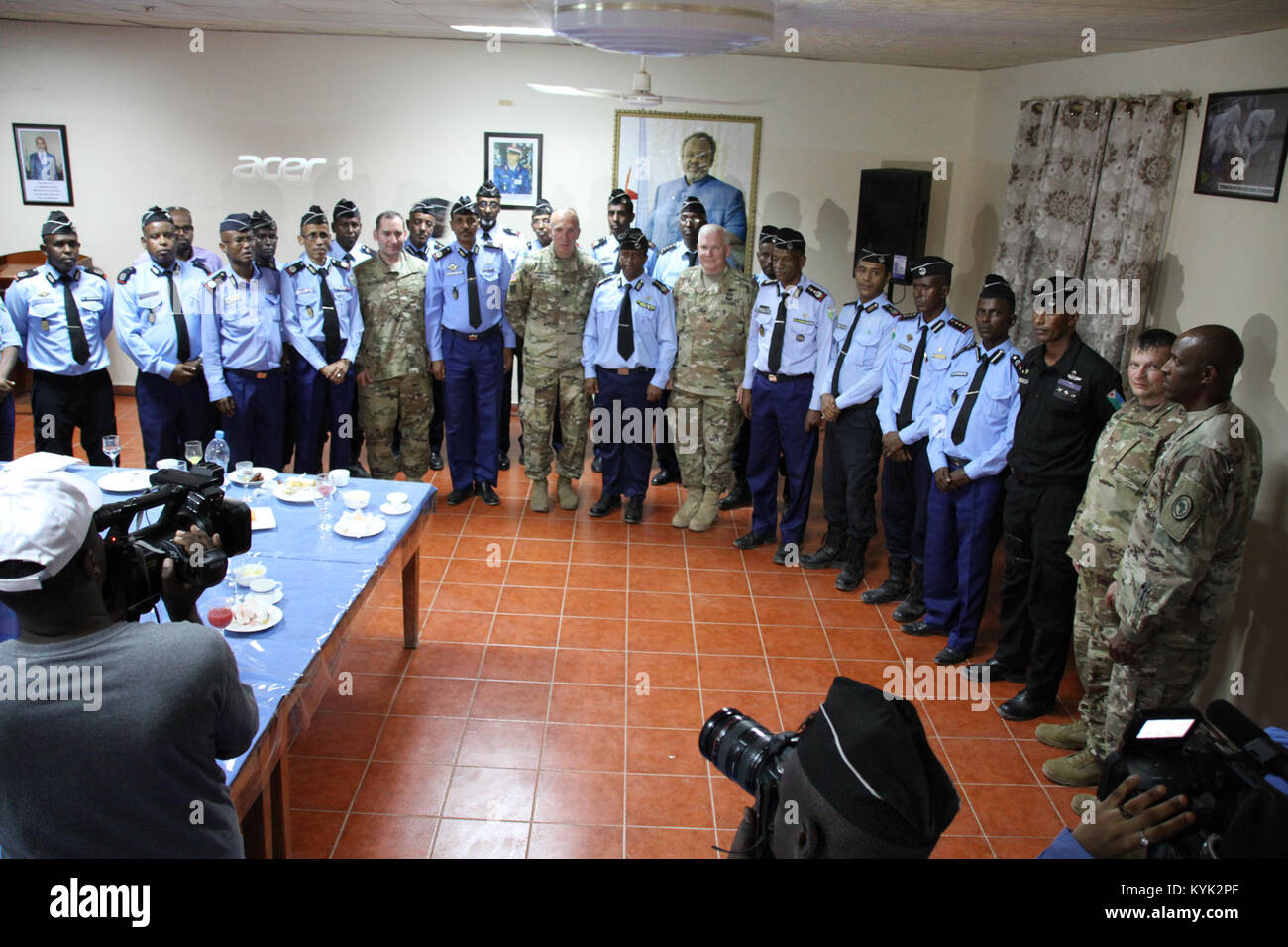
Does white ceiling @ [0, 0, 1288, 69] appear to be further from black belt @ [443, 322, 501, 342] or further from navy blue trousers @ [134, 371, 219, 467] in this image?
navy blue trousers @ [134, 371, 219, 467]

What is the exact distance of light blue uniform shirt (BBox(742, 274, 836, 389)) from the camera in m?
5.30

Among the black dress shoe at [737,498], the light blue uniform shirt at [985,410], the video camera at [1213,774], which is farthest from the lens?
the black dress shoe at [737,498]

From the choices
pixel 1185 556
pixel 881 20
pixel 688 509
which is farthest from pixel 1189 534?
pixel 688 509

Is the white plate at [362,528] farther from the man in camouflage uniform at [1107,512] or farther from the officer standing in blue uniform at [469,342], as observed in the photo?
the man in camouflage uniform at [1107,512]

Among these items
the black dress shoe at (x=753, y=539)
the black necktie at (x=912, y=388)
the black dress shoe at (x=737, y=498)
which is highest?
the black necktie at (x=912, y=388)

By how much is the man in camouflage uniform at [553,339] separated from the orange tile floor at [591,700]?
543 millimetres

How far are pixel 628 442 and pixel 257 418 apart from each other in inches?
83.5

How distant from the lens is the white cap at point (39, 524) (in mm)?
1550

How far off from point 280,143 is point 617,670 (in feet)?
18.1

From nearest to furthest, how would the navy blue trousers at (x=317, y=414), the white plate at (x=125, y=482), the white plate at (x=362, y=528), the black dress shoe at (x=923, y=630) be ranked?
the white plate at (x=362, y=528)
the white plate at (x=125, y=482)
the black dress shoe at (x=923, y=630)
the navy blue trousers at (x=317, y=414)

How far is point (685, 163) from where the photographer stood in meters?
7.58

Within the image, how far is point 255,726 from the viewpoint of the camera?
185cm

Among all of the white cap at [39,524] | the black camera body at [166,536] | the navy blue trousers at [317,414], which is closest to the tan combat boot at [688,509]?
the navy blue trousers at [317,414]

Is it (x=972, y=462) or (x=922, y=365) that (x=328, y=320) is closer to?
(x=922, y=365)
